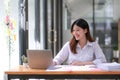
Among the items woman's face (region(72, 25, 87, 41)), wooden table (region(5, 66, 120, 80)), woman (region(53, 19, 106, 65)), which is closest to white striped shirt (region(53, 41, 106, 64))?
woman (region(53, 19, 106, 65))

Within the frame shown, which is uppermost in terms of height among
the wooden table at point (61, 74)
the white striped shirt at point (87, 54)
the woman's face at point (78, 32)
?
the woman's face at point (78, 32)

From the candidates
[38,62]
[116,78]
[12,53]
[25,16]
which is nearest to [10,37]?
[12,53]

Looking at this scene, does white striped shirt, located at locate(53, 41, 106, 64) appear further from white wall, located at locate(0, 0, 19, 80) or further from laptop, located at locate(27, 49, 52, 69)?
white wall, located at locate(0, 0, 19, 80)

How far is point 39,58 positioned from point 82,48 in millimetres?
765

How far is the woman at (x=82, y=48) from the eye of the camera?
331cm

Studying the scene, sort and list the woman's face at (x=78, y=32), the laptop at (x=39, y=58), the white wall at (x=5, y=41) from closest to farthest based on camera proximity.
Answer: the laptop at (x=39, y=58), the woman's face at (x=78, y=32), the white wall at (x=5, y=41)

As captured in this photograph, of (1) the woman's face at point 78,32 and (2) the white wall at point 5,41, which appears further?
(2) the white wall at point 5,41

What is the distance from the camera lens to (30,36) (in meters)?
4.41

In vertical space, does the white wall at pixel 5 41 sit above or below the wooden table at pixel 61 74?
above

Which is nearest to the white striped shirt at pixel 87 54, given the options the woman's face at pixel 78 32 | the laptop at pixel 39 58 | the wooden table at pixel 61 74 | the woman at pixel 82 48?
the woman at pixel 82 48

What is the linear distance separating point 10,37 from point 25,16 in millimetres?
477

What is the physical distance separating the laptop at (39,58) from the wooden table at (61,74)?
7.7 inches

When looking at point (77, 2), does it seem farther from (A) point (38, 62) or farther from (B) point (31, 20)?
(A) point (38, 62)

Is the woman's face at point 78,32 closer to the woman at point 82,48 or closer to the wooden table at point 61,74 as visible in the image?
the woman at point 82,48
